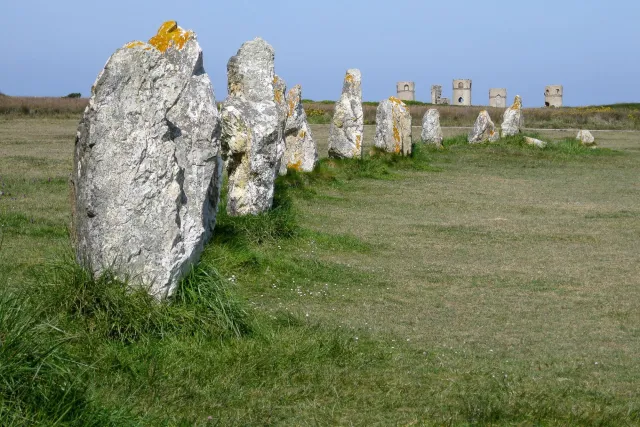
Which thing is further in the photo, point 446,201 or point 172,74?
point 446,201

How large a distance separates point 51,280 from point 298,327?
78.7 inches

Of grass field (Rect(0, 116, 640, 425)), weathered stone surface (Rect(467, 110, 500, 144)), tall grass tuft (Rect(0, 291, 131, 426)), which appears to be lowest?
grass field (Rect(0, 116, 640, 425))

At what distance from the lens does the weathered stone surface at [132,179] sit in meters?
7.09

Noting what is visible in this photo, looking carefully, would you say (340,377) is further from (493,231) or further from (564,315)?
(493,231)

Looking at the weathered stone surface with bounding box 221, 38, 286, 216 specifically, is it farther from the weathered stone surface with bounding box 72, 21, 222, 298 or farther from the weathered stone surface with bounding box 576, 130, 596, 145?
the weathered stone surface with bounding box 576, 130, 596, 145

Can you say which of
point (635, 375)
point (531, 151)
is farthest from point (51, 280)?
point (531, 151)

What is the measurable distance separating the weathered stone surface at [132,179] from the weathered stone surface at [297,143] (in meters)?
11.1

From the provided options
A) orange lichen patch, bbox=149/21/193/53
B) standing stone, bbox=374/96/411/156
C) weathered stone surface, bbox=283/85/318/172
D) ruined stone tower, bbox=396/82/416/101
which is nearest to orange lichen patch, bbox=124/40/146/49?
orange lichen patch, bbox=149/21/193/53

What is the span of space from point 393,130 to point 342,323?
50.3ft

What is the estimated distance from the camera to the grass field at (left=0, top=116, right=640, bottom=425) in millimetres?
5750

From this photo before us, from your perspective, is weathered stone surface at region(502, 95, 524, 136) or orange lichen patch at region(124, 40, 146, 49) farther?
weathered stone surface at region(502, 95, 524, 136)

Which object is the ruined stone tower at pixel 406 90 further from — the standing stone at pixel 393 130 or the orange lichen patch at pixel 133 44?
the orange lichen patch at pixel 133 44

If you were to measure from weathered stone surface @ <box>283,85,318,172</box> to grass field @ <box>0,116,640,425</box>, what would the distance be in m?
2.32

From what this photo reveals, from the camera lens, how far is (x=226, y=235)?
1098cm
